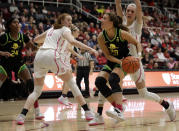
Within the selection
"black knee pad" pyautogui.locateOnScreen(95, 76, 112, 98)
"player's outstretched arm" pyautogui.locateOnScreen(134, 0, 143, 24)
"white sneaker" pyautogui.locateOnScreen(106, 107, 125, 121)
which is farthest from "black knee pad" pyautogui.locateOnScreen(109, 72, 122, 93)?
"player's outstretched arm" pyautogui.locateOnScreen(134, 0, 143, 24)

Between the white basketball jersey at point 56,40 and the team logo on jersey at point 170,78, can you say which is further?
the team logo on jersey at point 170,78

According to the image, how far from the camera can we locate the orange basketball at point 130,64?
526 centimetres

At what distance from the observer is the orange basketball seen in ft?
17.3

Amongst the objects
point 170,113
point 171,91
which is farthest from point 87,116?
point 171,91

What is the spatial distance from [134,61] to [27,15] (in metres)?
11.6

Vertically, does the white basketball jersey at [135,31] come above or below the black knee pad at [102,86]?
above

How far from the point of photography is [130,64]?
525 cm

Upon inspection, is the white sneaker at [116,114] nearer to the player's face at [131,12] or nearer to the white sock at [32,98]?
the white sock at [32,98]

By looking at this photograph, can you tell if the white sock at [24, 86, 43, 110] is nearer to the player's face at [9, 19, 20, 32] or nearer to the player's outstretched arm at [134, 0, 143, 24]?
the player's face at [9, 19, 20, 32]

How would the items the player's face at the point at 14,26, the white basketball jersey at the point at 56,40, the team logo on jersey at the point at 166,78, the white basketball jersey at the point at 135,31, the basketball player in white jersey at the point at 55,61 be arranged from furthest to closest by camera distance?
1. the team logo on jersey at the point at 166,78
2. the player's face at the point at 14,26
3. the white basketball jersey at the point at 135,31
4. the white basketball jersey at the point at 56,40
5. the basketball player in white jersey at the point at 55,61

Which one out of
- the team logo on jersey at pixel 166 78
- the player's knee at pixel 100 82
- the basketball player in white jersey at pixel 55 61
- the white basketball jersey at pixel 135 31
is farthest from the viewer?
the team logo on jersey at pixel 166 78

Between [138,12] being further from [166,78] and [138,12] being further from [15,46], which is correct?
[166,78]

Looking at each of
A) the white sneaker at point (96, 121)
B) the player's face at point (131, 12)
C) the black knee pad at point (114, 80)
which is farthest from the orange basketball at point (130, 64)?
the player's face at point (131, 12)

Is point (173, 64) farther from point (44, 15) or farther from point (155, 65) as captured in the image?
point (44, 15)
